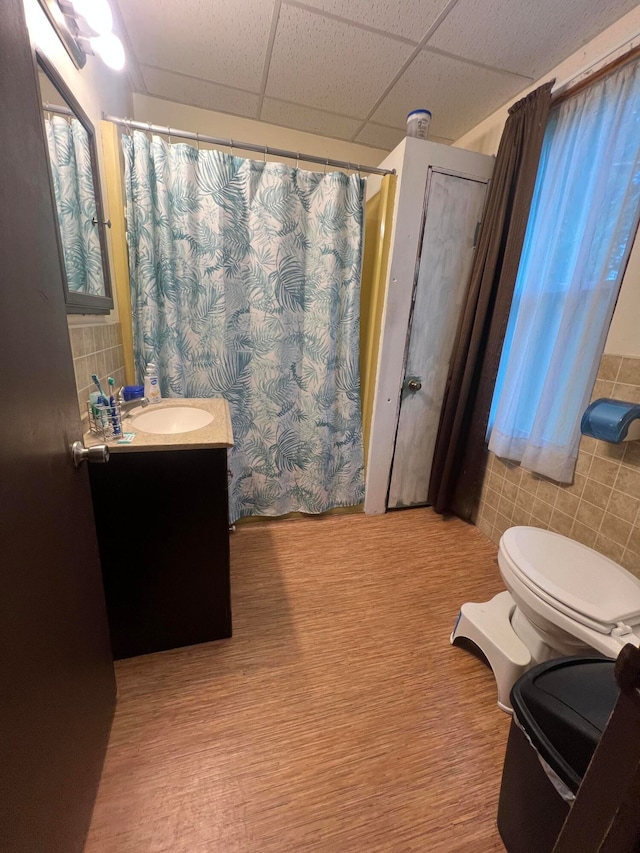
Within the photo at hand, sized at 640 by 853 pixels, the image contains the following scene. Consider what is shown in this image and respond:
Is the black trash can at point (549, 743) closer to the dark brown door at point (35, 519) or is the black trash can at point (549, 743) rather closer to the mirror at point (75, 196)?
the dark brown door at point (35, 519)

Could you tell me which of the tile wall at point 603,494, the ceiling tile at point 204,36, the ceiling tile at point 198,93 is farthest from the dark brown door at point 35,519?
the tile wall at point 603,494

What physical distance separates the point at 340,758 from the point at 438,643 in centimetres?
59

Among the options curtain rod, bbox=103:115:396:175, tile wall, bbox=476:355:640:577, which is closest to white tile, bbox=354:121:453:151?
curtain rod, bbox=103:115:396:175

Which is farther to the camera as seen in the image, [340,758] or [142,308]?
[142,308]

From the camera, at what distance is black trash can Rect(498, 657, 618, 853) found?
64cm

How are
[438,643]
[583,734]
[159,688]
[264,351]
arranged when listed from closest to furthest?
1. [583,734]
2. [159,688]
3. [438,643]
4. [264,351]

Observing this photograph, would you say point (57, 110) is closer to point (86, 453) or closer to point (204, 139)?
point (204, 139)

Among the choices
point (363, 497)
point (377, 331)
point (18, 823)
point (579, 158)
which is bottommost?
point (363, 497)

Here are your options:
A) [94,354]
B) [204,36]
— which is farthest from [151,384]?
[204,36]

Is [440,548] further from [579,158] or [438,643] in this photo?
[579,158]

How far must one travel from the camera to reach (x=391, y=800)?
3.00 ft

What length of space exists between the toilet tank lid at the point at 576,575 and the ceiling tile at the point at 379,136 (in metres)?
2.45

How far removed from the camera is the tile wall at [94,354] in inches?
44.0

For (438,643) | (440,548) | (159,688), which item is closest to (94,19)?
(159,688)
